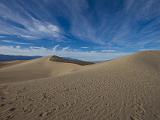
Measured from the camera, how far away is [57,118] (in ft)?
18.2

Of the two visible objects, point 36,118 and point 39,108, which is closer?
point 36,118

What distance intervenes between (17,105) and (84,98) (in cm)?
380

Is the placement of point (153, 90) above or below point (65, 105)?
above

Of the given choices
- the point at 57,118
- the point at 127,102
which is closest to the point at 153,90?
the point at 127,102

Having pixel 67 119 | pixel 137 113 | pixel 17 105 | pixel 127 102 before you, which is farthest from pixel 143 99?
pixel 17 105

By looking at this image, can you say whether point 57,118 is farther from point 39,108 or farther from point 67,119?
point 39,108

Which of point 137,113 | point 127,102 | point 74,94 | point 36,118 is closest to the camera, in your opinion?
point 36,118

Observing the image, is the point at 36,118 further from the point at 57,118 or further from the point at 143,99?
the point at 143,99

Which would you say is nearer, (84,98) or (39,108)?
(39,108)

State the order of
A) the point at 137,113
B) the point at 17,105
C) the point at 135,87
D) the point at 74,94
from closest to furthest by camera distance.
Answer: the point at 137,113
the point at 17,105
the point at 74,94
the point at 135,87

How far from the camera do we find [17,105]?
6.64 meters

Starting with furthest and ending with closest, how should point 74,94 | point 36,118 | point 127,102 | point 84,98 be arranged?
point 74,94
point 84,98
point 127,102
point 36,118

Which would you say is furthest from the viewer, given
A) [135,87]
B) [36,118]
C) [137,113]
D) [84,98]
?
[135,87]

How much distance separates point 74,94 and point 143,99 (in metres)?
4.36
